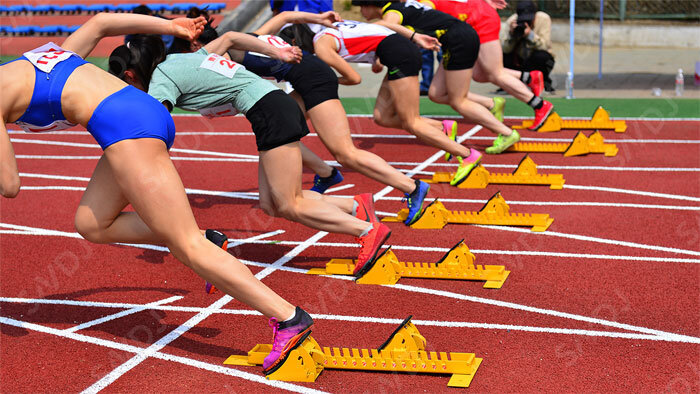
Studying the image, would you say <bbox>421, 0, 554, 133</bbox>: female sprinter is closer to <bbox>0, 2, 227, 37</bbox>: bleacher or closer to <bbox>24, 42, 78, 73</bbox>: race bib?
<bbox>24, 42, 78, 73</bbox>: race bib

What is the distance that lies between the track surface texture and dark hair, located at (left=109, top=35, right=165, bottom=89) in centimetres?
141

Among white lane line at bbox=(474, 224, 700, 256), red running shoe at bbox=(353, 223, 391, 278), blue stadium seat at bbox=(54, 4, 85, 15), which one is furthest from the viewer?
blue stadium seat at bbox=(54, 4, 85, 15)

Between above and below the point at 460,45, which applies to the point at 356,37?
above

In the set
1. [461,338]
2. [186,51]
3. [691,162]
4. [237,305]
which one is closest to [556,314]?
[461,338]

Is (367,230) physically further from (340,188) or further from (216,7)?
(216,7)

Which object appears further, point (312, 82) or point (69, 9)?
point (69, 9)

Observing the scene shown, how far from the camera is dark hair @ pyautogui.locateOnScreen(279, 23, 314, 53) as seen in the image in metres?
6.71

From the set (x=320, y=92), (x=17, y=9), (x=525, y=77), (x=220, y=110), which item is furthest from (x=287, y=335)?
(x=17, y=9)

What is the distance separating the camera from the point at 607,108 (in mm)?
11797

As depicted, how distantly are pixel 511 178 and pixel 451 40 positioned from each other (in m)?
1.43

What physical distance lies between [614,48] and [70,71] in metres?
17.5

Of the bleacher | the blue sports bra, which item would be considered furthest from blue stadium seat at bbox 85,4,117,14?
the blue sports bra

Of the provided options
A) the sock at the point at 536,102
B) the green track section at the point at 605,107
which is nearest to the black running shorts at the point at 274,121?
the sock at the point at 536,102

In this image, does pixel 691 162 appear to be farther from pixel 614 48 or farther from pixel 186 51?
pixel 614 48
